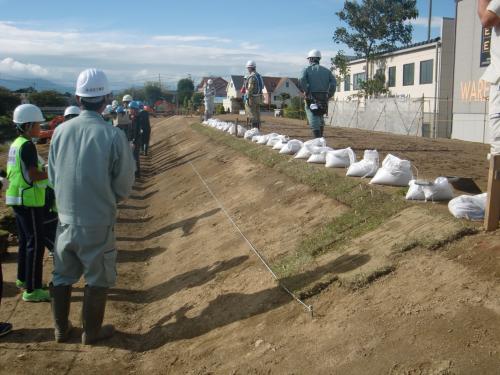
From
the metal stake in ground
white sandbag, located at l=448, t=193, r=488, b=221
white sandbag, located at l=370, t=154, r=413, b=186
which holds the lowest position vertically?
the metal stake in ground

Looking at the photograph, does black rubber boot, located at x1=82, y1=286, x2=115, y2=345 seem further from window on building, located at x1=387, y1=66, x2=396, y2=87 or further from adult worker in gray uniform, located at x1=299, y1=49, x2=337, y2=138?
window on building, located at x1=387, y1=66, x2=396, y2=87

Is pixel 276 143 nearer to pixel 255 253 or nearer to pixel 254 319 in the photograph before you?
pixel 255 253

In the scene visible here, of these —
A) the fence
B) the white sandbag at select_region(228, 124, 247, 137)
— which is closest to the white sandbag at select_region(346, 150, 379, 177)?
the white sandbag at select_region(228, 124, 247, 137)

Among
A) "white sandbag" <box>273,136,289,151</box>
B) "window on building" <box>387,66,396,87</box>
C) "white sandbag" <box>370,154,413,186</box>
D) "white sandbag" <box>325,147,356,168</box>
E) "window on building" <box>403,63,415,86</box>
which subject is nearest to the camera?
"white sandbag" <box>370,154,413,186</box>

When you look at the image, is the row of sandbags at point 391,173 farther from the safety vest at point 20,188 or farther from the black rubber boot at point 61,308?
the safety vest at point 20,188

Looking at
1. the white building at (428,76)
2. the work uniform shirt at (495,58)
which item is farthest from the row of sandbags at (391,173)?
the white building at (428,76)

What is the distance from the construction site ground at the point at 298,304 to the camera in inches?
133

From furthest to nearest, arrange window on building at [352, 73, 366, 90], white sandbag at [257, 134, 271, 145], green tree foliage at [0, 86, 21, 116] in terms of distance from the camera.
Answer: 1. green tree foliage at [0, 86, 21, 116]
2. window on building at [352, 73, 366, 90]
3. white sandbag at [257, 134, 271, 145]

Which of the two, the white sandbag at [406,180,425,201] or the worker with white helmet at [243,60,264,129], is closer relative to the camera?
the white sandbag at [406,180,425,201]

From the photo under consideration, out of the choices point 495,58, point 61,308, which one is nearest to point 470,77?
point 495,58

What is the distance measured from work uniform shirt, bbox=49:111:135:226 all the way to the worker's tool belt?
6967 mm

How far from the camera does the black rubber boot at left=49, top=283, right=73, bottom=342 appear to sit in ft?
15.0

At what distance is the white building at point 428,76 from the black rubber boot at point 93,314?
2575cm

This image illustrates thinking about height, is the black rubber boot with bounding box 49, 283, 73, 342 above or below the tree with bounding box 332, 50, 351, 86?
below
